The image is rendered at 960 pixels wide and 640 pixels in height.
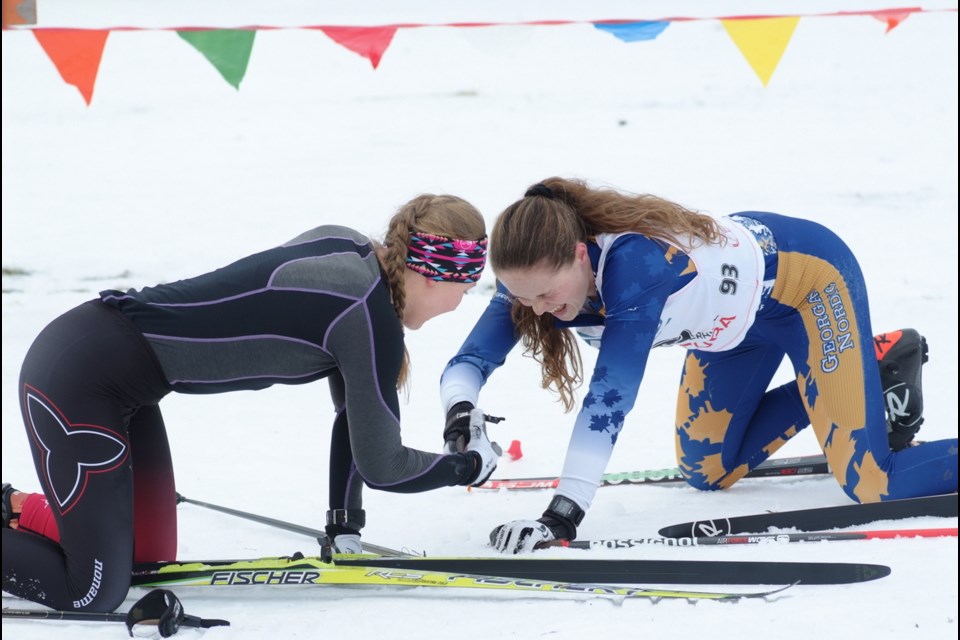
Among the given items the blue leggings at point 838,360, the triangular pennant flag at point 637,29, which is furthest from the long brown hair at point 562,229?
the triangular pennant flag at point 637,29

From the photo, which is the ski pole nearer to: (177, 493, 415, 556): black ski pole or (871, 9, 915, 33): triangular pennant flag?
(177, 493, 415, 556): black ski pole

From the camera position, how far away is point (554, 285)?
319 cm

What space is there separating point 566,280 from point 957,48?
578 inches

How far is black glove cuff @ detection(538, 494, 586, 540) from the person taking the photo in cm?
326

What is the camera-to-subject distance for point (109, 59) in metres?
15.5

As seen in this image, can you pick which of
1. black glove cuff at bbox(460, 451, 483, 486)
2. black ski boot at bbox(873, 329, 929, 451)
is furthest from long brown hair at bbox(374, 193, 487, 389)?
black ski boot at bbox(873, 329, 929, 451)

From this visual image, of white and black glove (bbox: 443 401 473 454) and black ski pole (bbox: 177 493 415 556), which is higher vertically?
white and black glove (bbox: 443 401 473 454)

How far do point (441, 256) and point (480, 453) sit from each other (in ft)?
2.09

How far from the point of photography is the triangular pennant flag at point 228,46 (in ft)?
20.0

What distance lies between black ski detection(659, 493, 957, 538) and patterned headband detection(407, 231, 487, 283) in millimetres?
1255

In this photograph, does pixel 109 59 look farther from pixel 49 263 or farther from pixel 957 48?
pixel 957 48

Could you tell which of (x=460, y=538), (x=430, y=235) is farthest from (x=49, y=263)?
(x=430, y=235)

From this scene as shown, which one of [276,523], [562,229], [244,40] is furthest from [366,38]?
[562,229]

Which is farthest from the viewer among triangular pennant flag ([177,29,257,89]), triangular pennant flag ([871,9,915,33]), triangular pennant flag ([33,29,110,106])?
triangular pennant flag ([871,9,915,33])
